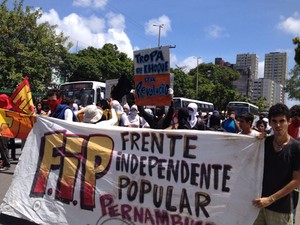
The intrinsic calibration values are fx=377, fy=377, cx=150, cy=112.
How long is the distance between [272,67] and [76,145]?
16710 centimetres

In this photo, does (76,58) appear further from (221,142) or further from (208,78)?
(208,78)

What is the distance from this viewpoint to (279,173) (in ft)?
10.6

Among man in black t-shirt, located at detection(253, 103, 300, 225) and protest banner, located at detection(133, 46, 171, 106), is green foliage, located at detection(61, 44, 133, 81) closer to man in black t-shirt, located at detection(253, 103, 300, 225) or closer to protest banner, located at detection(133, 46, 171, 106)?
protest banner, located at detection(133, 46, 171, 106)

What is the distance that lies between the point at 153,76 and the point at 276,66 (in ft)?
539

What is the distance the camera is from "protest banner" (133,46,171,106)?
6.37 meters

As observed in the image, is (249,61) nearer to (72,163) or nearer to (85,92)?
(85,92)

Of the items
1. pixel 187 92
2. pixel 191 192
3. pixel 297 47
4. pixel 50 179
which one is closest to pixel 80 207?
pixel 50 179

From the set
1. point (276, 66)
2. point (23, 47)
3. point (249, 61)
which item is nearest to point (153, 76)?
point (23, 47)

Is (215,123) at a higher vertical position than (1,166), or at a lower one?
higher

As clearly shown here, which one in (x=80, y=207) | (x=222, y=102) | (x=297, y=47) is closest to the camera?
(x=80, y=207)

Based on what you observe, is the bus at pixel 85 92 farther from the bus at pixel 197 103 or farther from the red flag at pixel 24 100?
the bus at pixel 197 103

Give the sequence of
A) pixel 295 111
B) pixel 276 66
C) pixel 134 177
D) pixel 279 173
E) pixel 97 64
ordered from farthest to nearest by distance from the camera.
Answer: pixel 276 66 → pixel 97 64 → pixel 295 111 → pixel 134 177 → pixel 279 173

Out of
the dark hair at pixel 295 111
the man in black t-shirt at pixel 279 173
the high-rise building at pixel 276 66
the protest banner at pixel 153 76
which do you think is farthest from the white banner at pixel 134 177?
the high-rise building at pixel 276 66

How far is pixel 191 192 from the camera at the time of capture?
3.84 metres
